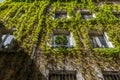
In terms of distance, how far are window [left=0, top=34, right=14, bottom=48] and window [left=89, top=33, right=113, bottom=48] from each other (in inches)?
228

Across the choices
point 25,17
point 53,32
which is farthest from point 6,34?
point 53,32

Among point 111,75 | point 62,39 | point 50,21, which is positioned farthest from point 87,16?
point 111,75

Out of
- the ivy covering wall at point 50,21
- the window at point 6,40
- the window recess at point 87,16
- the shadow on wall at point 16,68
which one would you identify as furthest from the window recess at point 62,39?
the window recess at point 87,16

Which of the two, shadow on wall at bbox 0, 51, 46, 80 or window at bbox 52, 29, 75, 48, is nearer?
shadow on wall at bbox 0, 51, 46, 80

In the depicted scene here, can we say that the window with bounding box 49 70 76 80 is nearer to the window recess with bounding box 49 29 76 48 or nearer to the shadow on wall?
the shadow on wall

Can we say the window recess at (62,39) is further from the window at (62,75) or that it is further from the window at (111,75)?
the window at (111,75)

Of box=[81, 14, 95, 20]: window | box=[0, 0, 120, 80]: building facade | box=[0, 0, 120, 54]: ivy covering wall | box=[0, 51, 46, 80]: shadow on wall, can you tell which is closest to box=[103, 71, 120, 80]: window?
box=[0, 0, 120, 80]: building facade

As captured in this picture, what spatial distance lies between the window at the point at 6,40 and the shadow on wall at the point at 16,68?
97 centimetres

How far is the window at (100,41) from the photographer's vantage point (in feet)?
39.4

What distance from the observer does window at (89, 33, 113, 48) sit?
12.0 metres

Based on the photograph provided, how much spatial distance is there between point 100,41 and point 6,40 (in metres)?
6.85

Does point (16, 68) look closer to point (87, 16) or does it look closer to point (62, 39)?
point (62, 39)

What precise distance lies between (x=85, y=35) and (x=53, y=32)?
2.45 m

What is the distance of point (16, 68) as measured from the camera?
9641 millimetres
